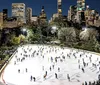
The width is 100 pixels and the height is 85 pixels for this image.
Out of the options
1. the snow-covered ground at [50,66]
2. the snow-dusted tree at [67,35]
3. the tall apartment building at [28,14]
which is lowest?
the snow-covered ground at [50,66]

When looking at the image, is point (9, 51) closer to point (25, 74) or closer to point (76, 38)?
point (25, 74)

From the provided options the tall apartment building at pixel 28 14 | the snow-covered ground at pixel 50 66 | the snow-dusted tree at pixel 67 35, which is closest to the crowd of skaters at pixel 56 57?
the snow-covered ground at pixel 50 66

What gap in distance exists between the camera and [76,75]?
10.9m

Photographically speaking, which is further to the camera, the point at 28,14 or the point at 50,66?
the point at 28,14

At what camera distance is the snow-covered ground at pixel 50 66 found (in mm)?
10273

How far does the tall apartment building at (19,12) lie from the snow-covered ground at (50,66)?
1477mm

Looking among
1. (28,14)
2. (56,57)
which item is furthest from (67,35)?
(28,14)

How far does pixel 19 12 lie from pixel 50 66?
161 inches

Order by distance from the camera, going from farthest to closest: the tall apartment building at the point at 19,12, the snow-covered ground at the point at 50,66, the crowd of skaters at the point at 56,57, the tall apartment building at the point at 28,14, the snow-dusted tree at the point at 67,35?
the snow-dusted tree at the point at 67,35, the tall apartment building at the point at 28,14, the tall apartment building at the point at 19,12, the crowd of skaters at the point at 56,57, the snow-covered ground at the point at 50,66

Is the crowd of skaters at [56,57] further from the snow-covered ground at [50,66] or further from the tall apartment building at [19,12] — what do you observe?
the tall apartment building at [19,12]

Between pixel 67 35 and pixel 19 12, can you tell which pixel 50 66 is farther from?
pixel 67 35

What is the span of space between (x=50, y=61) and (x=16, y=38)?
1.97 metres

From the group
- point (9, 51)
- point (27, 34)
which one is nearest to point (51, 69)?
point (9, 51)

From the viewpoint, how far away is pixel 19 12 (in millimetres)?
15414
